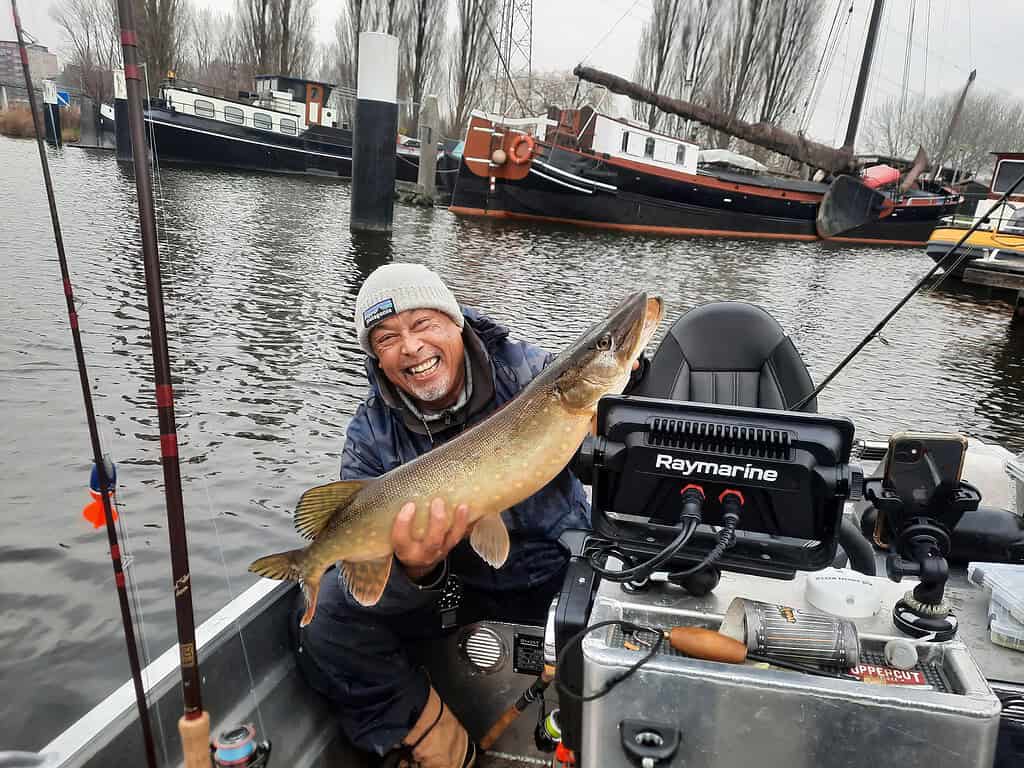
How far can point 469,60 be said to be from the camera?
40.3 m

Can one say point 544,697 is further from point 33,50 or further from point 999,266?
point 999,266

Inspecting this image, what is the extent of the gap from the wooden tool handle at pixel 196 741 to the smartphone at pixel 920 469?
5.74 feet

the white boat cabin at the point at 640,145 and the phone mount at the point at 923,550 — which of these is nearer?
the phone mount at the point at 923,550

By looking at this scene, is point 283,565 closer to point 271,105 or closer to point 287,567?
point 287,567

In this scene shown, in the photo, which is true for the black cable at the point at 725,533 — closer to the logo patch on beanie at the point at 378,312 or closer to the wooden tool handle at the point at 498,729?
the wooden tool handle at the point at 498,729

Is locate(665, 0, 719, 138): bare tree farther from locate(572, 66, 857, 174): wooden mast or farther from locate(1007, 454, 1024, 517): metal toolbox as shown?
locate(1007, 454, 1024, 517): metal toolbox

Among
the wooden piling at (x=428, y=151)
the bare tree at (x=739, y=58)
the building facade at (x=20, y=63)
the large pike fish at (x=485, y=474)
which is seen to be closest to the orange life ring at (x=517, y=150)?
the wooden piling at (x=428, y=151)

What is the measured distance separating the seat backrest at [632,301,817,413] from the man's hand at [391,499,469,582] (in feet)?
4.83

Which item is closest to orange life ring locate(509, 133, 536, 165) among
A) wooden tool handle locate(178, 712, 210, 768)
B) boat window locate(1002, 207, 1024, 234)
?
boat window locate(1002, 207, 1024, 234)

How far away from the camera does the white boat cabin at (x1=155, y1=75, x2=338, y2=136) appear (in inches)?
1200

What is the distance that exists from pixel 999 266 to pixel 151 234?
55.8 ft

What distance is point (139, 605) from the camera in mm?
4094

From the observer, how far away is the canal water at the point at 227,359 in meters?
4.13

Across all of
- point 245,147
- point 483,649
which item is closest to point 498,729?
point 483,649
